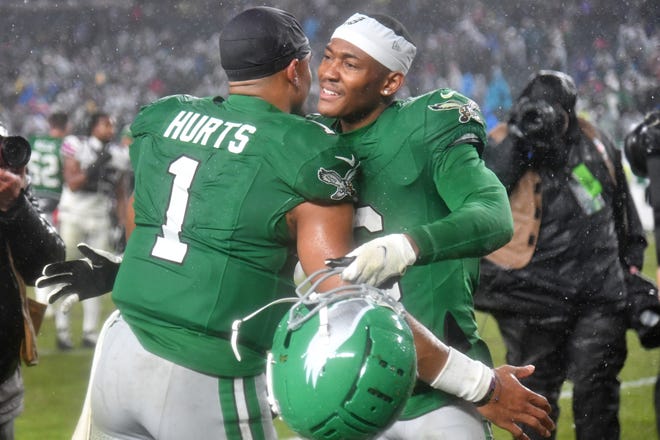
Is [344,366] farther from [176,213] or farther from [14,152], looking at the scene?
[14,152]

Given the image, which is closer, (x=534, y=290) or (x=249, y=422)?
(x=249, y=422)

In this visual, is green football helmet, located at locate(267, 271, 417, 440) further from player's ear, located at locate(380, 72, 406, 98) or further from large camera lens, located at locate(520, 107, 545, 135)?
large camera lens, located at locate(520, 107, 545, 135)

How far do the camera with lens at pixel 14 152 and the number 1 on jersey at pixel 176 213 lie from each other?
2.89 ft

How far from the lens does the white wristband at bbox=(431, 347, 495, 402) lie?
245cm

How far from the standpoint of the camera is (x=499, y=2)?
21516mm

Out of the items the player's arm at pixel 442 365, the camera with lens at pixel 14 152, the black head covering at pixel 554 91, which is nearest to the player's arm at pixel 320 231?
the player's arm at pixel 442 365

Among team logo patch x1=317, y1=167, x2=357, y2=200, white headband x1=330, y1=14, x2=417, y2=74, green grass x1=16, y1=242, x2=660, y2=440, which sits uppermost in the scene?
white headband x1=330, y1=14, x2=417, y2=74

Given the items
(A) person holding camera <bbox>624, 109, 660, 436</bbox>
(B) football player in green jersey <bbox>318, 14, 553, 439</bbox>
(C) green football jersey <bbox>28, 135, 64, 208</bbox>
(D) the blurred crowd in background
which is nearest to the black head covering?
(A) person holding camera <bbox>624, 109, 660, 436</bbox>

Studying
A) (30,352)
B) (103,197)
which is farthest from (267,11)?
(103,197)

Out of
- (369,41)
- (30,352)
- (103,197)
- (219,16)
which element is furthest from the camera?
(219,16)

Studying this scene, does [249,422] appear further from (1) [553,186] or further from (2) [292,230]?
(1) [553,186]

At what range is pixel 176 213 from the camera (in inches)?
101

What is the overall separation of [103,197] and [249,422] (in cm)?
647

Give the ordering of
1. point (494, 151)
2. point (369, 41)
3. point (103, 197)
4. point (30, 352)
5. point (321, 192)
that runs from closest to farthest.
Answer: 1. point (321, 192)
2. point (369, 41)
3. point (30, 352)
4. point (494, 151)
5. point (103, 197)
